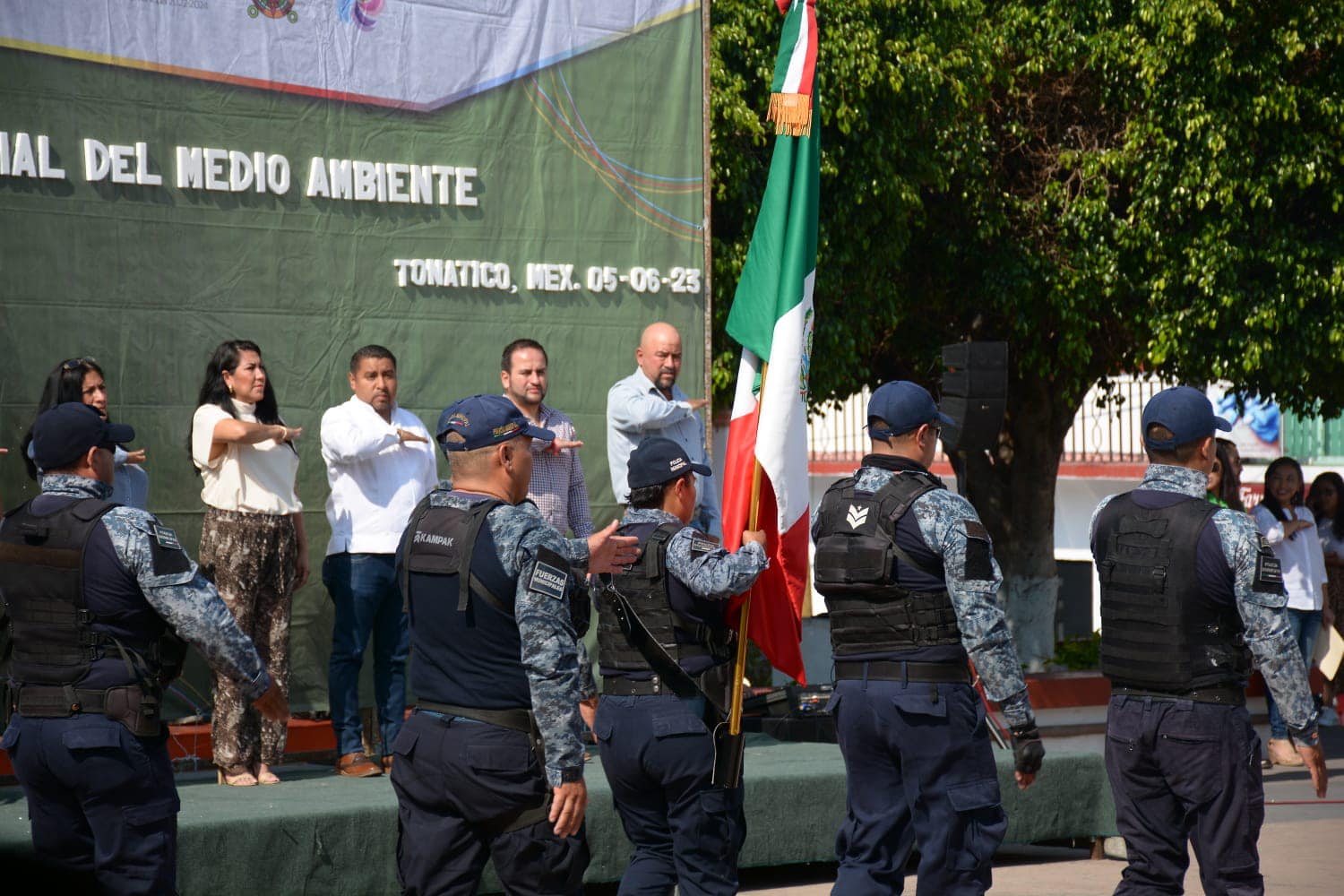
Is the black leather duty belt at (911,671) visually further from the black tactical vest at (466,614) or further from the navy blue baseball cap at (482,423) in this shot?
the navy blue baseball cap at (482,423)

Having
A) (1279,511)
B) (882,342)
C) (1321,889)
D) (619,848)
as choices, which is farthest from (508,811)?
(882,342)

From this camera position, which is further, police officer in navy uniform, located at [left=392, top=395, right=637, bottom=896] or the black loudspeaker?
the black loudspeaker

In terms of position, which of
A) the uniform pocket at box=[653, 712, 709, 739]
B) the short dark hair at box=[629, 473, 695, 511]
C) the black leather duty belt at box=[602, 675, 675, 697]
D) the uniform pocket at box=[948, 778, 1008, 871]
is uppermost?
the short dark hair at box=[629, 473, 695, 511]

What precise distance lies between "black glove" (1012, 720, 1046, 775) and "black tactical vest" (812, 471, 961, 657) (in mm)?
A: 362

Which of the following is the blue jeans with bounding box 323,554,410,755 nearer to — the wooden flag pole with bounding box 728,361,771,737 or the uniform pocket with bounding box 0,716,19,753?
the wooden flag pole with bounding box 728,361,771,737

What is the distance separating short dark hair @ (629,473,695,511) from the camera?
19.0 feet

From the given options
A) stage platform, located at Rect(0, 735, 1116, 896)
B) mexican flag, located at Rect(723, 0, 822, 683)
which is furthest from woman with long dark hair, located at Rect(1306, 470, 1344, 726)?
mexican flag, located at Rect(723, 0, 822, 683)

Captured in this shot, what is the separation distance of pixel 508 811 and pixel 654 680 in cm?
116

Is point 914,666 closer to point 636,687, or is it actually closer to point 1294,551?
point 636,687

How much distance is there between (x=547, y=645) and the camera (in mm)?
4539

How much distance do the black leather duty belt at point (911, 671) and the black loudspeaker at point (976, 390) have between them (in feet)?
20.6

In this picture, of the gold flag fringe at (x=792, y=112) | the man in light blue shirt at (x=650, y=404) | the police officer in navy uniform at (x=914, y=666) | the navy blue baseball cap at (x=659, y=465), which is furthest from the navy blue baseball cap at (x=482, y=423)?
the man in light blue shirt at (x=650, y=404)

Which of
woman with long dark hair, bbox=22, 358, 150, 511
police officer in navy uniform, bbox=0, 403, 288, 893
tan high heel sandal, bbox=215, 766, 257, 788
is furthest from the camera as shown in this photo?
woman with long dark hair, bbox=22, 358, 150, 511

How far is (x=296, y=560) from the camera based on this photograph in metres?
7.89
